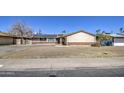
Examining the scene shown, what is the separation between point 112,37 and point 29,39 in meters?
32.3

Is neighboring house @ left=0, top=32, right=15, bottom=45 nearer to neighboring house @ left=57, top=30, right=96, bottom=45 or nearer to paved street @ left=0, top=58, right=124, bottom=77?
neighboring house @ left=57, top=30, right=96, bottom=45

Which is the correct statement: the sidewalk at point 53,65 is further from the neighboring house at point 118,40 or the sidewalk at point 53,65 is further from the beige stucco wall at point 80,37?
the beige stucco wall at point 80,37

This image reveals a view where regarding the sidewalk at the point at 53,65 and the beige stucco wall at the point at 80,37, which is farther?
the beige stucco wall at the point at 80,37

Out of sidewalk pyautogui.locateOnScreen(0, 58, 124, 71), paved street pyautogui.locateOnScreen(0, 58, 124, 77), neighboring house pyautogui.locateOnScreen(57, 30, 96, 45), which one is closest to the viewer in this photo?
paved street pyautogui.locateOnScreen(0, 58, 124, 77)

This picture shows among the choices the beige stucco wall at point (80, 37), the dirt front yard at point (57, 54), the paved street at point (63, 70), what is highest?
the beige stucco wall at point (80, 37)

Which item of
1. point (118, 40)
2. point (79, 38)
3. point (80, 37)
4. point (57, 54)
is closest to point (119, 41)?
point (118, 40)

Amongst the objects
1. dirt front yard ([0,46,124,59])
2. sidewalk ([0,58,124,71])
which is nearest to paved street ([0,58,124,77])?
sidewalk ([0,58,124,71])

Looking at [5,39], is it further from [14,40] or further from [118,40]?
[118,40]

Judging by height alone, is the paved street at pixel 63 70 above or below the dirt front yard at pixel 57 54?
below

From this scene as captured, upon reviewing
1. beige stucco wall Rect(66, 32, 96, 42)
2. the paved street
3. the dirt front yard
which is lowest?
the paved street

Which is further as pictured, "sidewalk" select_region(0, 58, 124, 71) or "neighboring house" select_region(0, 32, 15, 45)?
"neighboring house" select_region(0, 32, 15, 45)

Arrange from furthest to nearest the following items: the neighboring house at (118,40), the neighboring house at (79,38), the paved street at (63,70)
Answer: the neighboring house at (79,38)
the neighboring house at (118,40)
the paved street at (63,70)

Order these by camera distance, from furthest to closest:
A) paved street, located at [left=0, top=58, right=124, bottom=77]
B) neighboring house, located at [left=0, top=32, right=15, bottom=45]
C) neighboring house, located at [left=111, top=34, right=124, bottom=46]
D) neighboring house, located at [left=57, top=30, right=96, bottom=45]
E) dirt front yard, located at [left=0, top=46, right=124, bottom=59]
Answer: neighboring house, located at [left=57, top=30, right=96, bottom=45] < neighboring house, located at [left=0, top=32, right=15, bottom=45] < neighboring house, located at [left=111, top=34, right=124, bottom=46] < dirt front yard, located at [left=0, top=46, right=124, bottom=59] < paved street, located at [left=0, top=58, right=124, bottom=77]

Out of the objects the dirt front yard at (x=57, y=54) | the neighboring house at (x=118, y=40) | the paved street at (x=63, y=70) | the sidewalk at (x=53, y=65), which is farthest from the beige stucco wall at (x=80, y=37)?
the paved street at (x=63, y=70)
